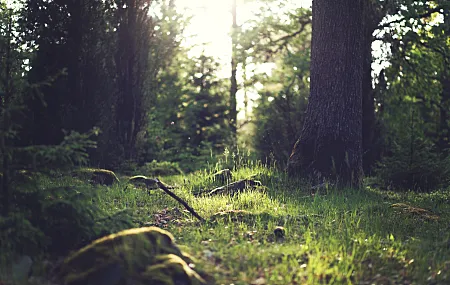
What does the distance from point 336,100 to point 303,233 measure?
4.31 m

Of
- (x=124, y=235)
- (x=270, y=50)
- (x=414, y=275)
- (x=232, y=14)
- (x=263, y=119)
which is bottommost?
(x=414, y=275)

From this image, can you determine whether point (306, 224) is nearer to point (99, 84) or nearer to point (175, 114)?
point (99, 84)

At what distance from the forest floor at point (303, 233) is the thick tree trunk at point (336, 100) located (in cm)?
67

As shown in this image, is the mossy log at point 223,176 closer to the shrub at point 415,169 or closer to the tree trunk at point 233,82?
the shrub at point 415,169

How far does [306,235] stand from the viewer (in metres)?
5.73

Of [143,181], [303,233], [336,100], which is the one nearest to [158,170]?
[143,181]

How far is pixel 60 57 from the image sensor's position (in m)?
10.7

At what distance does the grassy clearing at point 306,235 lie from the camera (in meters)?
4.73

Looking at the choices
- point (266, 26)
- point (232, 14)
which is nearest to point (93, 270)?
point (266, 26)

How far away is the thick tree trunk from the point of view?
31.7 ft

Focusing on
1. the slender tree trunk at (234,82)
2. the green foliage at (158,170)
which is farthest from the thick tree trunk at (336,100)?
the slender tree trunk at (234,82)

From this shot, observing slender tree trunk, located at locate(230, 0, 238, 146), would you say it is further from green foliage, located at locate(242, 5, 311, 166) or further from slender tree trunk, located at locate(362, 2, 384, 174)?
slender tree trunk, located at locate(362, 2, 384, 174)

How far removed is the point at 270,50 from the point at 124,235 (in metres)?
14.7

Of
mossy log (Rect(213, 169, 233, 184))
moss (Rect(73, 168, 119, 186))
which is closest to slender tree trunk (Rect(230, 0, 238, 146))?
mossy log (Rect(213, 169, 233, 184))
